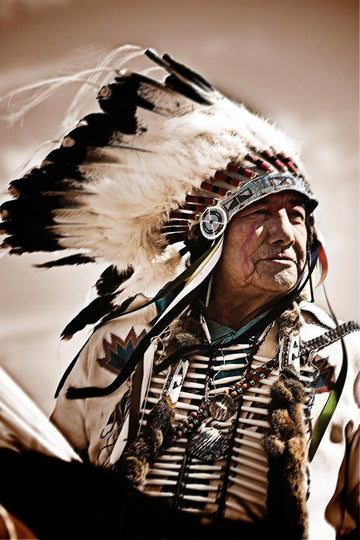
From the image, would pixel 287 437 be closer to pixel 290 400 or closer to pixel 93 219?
pixel 290 400

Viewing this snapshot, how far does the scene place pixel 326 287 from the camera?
94.2 inches

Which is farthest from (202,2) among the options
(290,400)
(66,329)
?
(290,400)

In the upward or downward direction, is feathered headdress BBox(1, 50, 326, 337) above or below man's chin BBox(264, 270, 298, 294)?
above

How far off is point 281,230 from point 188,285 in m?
0.39

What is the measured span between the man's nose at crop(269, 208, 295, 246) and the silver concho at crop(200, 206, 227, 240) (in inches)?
6.9

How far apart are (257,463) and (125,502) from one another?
458 millimetres

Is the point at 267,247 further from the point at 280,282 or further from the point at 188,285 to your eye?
the point at 188,285

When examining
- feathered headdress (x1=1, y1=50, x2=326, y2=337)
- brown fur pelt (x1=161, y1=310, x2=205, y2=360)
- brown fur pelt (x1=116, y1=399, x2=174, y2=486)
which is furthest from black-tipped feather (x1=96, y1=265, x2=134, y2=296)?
brown fur pelt (x1=116, y1=399, x2=174, y2=486)

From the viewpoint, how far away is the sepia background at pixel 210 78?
239 centimetres

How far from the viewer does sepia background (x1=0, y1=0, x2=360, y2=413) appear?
7.84ft

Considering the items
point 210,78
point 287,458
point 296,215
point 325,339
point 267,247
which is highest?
point 210,78

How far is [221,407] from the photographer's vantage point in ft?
7.36

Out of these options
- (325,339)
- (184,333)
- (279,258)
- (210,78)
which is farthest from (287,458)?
(210,78)

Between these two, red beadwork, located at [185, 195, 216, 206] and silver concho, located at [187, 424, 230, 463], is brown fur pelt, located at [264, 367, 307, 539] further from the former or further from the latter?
red beadwork, located at [185, 195, 216, 206]
